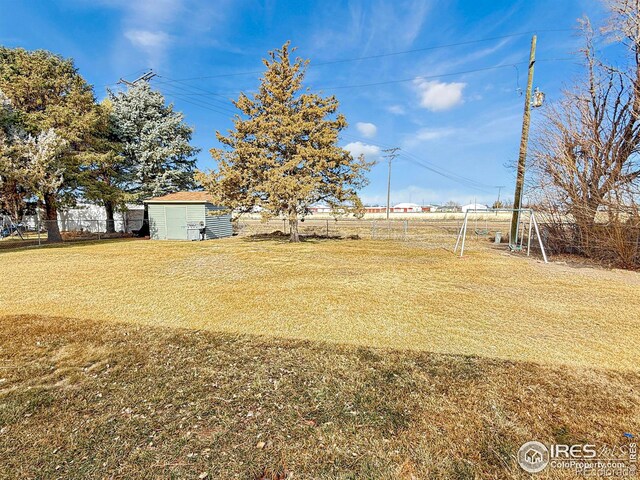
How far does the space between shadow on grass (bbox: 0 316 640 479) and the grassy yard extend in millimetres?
12

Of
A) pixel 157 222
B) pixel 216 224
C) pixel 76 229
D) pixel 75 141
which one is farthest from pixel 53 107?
pixel 76 229

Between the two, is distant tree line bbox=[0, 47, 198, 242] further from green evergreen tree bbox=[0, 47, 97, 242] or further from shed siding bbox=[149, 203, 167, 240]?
shed siding bbox=[149, 203, 167, 240]

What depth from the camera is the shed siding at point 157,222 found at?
1720cm

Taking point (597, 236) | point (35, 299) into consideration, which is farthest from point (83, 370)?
point (597, 236)

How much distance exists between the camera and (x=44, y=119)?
1420cm

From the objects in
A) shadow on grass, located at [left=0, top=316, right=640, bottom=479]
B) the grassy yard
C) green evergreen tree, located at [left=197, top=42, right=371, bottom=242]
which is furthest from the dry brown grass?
green evergreen tree, located at [left=197, top=42, right=371, bottom=242]

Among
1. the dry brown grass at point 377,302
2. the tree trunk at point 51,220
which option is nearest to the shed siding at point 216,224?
the tree trunk at point 51,220

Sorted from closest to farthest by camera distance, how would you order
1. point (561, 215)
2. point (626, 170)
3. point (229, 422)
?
1. point (229, 422)
2. point (626, 170)
3. point (561, 215)

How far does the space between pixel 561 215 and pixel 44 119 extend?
78.0ft

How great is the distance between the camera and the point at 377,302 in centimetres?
509

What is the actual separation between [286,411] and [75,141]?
19.6 meters

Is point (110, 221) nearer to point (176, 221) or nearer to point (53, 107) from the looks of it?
point (176, 221)

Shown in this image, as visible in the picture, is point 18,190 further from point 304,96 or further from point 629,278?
point 629,278

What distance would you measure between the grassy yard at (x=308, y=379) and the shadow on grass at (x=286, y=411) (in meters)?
0.01
